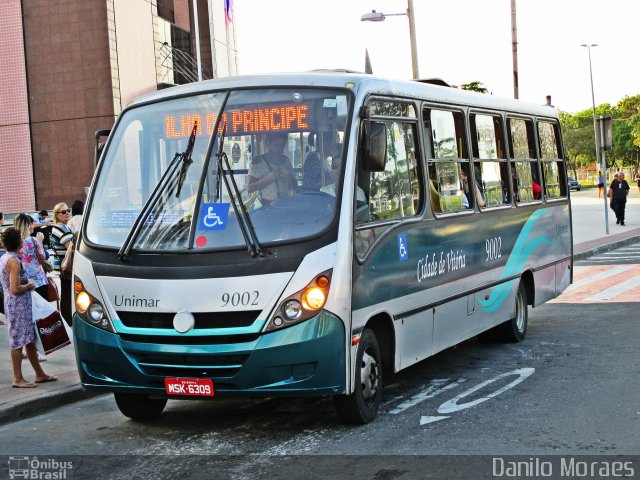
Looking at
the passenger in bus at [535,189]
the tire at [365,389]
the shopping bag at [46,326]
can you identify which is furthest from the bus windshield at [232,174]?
the passenger in bus at [535,189]

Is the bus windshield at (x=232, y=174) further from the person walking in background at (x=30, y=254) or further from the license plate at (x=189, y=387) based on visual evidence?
the person walking in background at (x=30, y=254)

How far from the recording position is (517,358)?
10555mm

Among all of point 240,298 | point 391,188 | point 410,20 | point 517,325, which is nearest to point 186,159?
point 240,298

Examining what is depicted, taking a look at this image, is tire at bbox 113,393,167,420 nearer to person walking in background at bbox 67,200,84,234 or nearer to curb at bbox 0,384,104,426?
curb at bbox 0,384,104,426

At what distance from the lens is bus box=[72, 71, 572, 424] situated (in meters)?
7.00

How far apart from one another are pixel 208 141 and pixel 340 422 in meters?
2.35

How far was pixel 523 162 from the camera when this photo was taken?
12125mm

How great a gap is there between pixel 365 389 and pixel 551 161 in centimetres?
673

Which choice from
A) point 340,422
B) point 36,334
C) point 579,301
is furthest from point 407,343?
point 579,301

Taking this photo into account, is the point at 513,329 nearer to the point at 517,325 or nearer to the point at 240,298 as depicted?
the point at 517,325

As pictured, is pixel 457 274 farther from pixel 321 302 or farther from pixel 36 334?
pixel 36 334

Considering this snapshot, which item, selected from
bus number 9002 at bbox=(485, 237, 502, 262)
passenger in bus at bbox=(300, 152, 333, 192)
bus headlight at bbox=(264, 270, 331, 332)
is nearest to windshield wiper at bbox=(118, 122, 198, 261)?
passenger in bus at bbox=(300, 152, 333, 192)

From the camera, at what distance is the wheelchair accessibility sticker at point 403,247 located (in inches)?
324

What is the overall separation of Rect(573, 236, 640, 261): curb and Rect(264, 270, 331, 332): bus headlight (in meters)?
17.7
